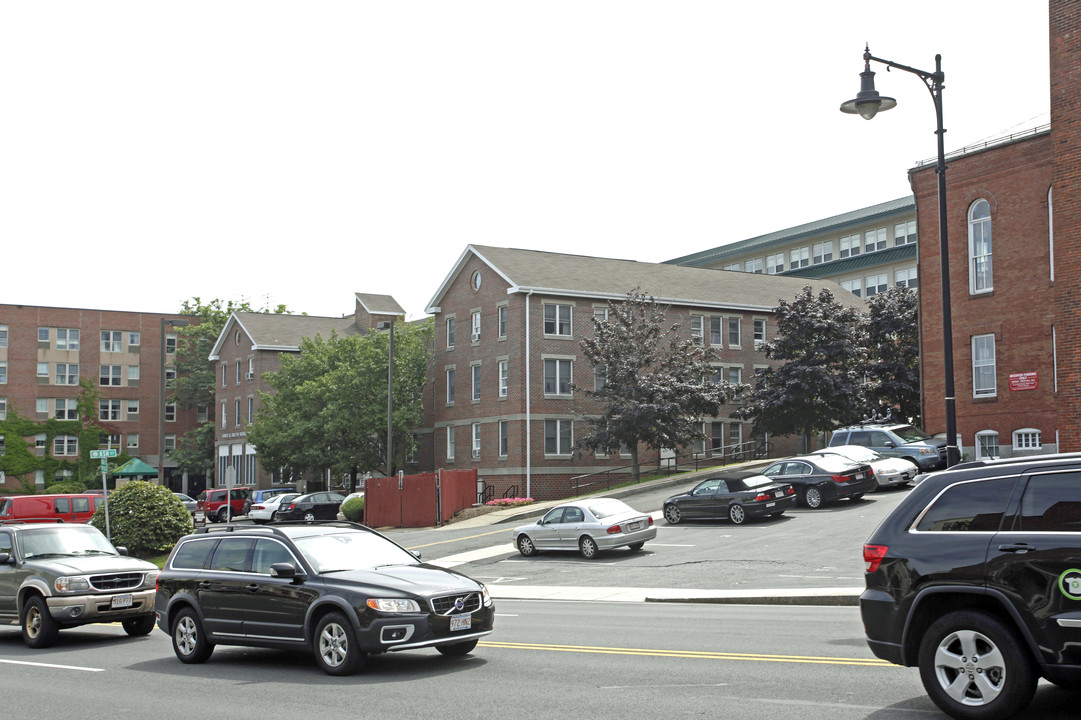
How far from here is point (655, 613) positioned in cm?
1677

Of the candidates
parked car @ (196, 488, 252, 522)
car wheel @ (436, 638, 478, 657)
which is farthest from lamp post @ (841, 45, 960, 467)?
parked car @ (196, 488, 252, 522)

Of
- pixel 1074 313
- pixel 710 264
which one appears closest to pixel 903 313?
pixel 1074 313

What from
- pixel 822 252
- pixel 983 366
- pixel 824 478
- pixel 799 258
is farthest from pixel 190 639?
pixel 799 258

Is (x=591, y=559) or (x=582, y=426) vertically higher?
(x=582, y=426)

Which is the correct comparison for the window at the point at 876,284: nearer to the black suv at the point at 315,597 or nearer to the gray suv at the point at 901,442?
the gray suv at the point at 901,442

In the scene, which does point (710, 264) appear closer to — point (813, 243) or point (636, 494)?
point (813, 243)

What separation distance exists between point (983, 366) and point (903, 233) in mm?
51308

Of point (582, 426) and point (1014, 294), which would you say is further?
point (582, 426)

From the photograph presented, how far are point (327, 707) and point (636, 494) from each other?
107 feet

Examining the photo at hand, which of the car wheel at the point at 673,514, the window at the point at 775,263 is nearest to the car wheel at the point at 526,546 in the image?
the car wheel at the point at 673,514

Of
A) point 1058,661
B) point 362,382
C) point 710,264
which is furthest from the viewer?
point 710,264

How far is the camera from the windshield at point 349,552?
11523mm

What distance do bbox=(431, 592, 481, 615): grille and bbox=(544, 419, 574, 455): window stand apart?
3721 cm

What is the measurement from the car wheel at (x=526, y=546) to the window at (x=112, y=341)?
6291 centimetres
